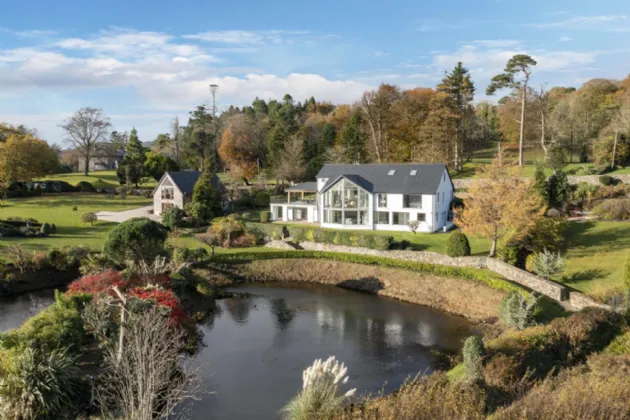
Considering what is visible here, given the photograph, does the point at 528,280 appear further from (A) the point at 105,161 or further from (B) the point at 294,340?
(A) the point at 105,161

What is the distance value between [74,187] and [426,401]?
68.2m

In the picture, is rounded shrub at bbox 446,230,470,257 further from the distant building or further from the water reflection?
the distant building

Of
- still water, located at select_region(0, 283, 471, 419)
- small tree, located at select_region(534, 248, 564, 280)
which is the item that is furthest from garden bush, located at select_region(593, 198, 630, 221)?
still water, located at select_region(0, 283, 471, 419)

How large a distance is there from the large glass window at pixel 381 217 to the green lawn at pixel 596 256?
15.3m

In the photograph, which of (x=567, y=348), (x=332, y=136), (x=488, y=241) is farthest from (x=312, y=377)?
(x=332, y=136)

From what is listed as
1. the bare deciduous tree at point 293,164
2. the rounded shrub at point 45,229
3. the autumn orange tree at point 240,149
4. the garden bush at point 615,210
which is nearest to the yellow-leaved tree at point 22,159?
the rounded shrub at point 45,229

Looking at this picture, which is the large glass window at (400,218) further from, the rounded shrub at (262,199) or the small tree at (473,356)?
the small tree at (473,356)

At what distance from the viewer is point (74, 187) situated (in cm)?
6819

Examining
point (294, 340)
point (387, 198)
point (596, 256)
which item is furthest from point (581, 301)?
point (387, 198)

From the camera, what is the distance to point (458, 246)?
33844 millimetres

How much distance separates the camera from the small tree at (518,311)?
2359 cm

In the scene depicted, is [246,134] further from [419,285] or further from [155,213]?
[419,285]

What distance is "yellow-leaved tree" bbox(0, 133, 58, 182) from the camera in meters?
57.6

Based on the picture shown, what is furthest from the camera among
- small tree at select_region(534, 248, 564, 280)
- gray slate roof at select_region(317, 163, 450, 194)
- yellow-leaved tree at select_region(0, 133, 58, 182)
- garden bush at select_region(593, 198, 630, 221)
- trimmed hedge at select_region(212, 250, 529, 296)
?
yellow-leaved tree at select_region(0, 133, 58, 182)
